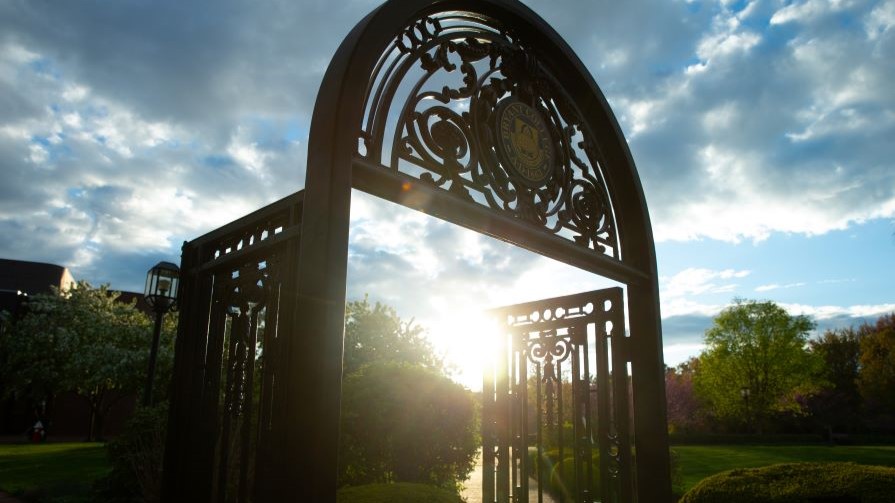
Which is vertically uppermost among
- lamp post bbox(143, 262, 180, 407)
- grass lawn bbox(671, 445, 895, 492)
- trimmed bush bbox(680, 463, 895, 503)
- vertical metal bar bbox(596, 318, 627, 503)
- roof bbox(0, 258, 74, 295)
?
roof bbox(0, 258, 74, 295)

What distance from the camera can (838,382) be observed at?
41.6 meters

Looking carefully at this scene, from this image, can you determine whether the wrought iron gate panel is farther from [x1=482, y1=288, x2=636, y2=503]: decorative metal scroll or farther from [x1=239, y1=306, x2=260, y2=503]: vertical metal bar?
[x1=482, y1=288, x2=636, y2=503]: decorative metal scroll

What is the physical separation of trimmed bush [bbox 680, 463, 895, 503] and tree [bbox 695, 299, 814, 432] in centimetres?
2872

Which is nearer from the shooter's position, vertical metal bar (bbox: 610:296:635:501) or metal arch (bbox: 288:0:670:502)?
metal arch (bbox: 288:0:670:502)

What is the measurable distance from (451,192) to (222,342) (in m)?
1.38

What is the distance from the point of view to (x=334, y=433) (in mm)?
2367

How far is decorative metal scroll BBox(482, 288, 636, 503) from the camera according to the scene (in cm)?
464

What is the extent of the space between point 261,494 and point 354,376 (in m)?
7.00

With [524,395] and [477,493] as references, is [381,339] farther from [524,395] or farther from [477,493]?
[524,395]

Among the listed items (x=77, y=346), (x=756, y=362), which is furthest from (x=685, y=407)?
(x=77, y=346)

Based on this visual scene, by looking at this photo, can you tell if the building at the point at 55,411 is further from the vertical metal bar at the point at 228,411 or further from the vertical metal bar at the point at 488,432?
the vertical metal bar at the point at 228,411

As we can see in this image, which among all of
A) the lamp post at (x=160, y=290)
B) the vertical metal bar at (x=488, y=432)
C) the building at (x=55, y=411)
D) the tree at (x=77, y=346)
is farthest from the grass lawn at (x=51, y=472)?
the building at (x=55, y=411)

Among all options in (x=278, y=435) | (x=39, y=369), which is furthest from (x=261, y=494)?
(x=39, y=369)

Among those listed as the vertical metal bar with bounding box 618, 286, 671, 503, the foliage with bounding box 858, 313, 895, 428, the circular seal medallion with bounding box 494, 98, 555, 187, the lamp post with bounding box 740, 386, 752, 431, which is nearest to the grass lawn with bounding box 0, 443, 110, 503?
the vertical metal bar with bounding box 618, 286, 671, 503
